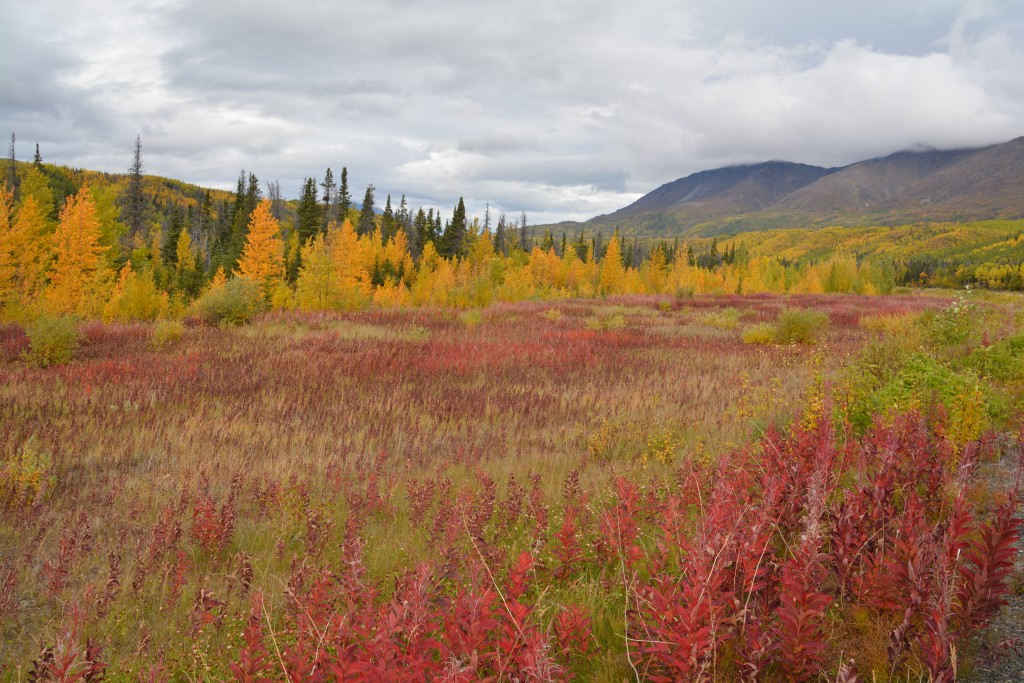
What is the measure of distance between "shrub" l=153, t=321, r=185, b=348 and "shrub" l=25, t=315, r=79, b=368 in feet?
5.70

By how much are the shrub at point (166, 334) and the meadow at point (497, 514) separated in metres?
0.39

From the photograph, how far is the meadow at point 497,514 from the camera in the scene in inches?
72.5

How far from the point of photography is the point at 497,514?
4355 mm

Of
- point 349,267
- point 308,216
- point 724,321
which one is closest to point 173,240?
point 308,216

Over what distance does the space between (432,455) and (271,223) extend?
27.6 meters

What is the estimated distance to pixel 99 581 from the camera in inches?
124

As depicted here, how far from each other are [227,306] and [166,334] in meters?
4.28

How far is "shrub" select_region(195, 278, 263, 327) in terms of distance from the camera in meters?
15.9

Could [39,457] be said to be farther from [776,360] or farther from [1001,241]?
[1001,241]

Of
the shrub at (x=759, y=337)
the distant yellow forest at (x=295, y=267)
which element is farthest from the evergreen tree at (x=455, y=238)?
the shrub at (x=759, y=337)

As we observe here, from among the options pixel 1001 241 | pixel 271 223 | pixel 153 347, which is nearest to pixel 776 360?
pixel 153 347

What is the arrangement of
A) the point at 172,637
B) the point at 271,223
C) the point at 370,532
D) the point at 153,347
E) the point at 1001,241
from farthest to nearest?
the point at 1001,241
the point at 271,223
the point at 153,347
the point at 370,532
the point at 172,637

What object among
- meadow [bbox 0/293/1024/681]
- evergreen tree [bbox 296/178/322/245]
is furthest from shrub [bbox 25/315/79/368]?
evergreen tree [bbox 296/178/322/245]

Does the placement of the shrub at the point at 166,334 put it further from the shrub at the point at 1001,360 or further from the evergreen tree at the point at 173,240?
the evergreen tree at the point at 173,240
